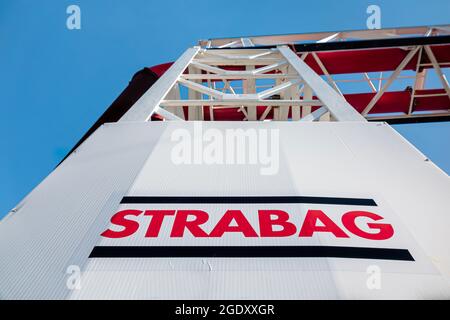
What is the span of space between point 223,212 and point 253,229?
0.19 m

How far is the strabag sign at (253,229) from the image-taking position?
4.71 ft

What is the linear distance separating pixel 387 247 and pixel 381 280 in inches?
8.6

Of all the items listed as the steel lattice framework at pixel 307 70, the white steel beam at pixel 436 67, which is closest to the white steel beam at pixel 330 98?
the steel lattice framework at pixel 307 70

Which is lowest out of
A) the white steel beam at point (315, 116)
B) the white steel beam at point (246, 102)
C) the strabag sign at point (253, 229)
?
the strabag sign at point (253, 229)

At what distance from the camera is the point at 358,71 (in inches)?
292

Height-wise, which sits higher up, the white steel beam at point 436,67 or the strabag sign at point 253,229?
the white steel beam at point 436,67

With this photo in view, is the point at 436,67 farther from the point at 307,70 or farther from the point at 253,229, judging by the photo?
the point at 253,229

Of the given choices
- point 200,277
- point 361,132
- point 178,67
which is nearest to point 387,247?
point 200,277

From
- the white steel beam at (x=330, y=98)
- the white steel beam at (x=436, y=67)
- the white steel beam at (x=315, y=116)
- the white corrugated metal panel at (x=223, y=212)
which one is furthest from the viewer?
the white steel beam at (x=436, y=67)

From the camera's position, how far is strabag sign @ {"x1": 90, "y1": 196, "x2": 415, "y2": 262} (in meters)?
1.44

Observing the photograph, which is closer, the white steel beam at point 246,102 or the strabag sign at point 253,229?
the strabag sign at point 253,229

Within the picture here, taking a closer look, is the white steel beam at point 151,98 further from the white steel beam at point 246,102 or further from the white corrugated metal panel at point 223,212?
the white corrugated metal panel at point 223,212

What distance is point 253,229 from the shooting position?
1562 millimetres

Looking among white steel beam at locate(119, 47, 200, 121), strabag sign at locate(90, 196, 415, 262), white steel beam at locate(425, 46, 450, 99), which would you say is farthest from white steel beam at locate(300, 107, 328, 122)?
white steel beam at locate(425, 46, 450, 99)
